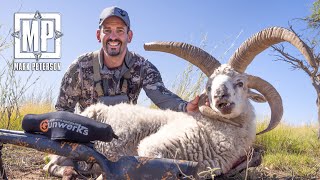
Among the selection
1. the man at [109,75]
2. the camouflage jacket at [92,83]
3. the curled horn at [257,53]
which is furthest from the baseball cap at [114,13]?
the curled horn at [257,53]

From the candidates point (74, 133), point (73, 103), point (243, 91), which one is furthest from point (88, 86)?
point (74, 133)

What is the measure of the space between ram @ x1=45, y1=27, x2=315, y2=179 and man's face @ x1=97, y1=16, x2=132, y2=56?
0.95 meters

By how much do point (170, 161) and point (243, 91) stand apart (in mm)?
2278

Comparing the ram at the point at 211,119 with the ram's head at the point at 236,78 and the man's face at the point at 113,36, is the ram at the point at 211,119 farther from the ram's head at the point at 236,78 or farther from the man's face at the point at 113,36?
the man's face at the point at 113,36

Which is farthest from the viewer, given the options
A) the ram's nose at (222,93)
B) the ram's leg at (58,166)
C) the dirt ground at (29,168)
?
the dirt ground at (29,168)

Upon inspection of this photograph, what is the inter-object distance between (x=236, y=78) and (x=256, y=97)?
1.44ft

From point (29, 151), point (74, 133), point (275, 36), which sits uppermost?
point (275, 36)

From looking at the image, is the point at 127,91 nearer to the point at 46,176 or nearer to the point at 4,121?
the point at 46,176

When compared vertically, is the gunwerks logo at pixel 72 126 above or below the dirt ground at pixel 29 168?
above

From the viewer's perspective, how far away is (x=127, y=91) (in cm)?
606

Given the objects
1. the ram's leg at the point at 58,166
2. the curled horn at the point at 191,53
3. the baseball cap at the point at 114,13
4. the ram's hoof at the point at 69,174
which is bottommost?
the ram's leg at the point at 58,166

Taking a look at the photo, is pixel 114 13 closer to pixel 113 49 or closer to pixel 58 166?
pixel 113 49

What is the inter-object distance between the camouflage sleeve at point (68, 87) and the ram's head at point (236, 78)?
1215 millimetres

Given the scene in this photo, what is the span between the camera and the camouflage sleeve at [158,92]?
18.4ft
